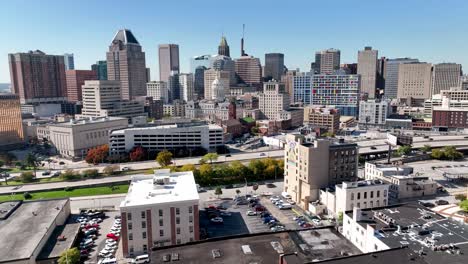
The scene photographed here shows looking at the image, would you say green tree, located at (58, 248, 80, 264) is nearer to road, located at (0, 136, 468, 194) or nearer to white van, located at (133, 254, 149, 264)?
white van, located at (133, 254, 149, 264)

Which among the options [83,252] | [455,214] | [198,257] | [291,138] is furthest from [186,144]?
[198,257]

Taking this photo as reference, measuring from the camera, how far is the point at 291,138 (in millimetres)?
68062

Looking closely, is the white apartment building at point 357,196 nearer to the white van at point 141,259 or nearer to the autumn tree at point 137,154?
the white van at point 141,259

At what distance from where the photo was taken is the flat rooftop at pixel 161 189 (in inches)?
1780

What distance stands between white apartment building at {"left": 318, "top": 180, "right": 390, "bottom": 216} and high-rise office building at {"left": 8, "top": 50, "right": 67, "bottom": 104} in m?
185

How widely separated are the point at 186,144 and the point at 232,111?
5535 cm

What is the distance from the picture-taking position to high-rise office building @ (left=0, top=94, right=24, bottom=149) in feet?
403

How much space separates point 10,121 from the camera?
410 feet

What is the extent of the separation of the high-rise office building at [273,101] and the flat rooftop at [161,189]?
404ft

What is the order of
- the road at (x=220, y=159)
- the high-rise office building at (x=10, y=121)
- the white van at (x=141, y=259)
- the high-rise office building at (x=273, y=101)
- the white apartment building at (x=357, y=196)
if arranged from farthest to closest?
the high-rise office building at (x=273, y=101)
the high-rise office building at (x=10, y=121)
the road at (x=220, y=159)
the white apartment building at (x=357, y=196)
the white van at (x=141, y=259)

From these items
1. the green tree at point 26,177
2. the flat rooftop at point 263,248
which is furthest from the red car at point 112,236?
the green tree at point 26,177

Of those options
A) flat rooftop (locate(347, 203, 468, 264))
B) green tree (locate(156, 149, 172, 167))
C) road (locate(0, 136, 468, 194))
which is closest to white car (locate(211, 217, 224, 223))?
flat rooftop (locate(347, 203, 468, 264))

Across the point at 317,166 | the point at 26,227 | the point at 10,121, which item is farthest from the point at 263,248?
the point at 10,121

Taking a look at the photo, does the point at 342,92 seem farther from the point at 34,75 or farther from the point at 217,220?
the point at 34,75
